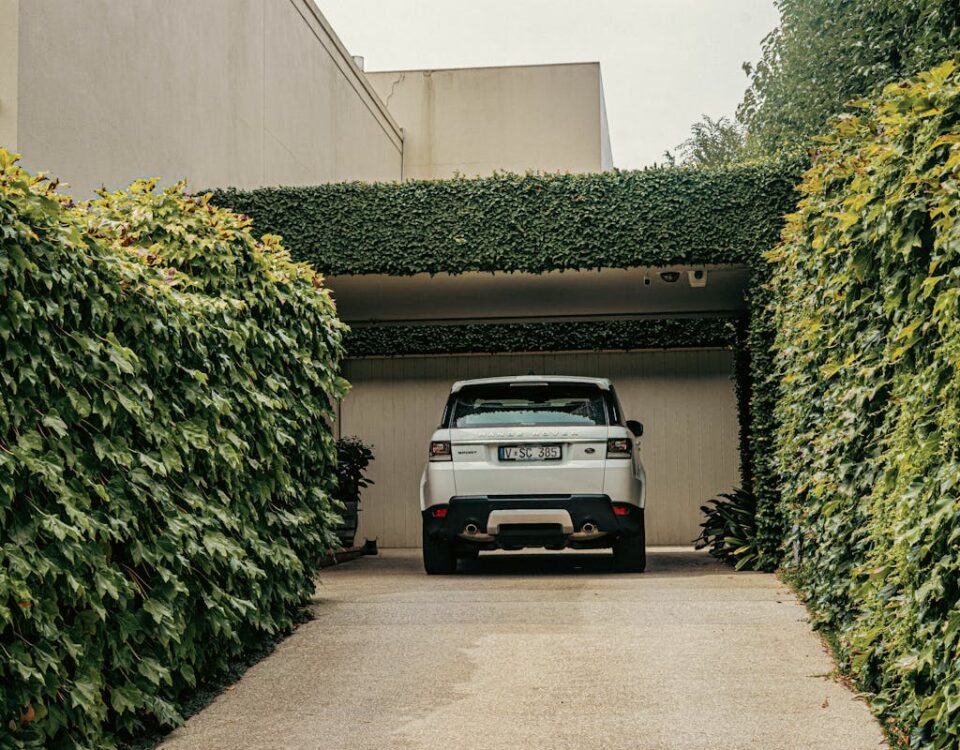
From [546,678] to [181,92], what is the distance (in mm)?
8851

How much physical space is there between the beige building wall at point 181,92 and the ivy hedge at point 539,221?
1.71 metres

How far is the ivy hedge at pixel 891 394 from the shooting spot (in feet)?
11.7

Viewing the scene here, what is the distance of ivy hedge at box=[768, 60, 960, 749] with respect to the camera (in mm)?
3555

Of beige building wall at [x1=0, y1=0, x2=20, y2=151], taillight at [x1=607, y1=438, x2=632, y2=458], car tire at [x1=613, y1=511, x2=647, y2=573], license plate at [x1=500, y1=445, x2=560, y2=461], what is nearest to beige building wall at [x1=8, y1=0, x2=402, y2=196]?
beige building wall at [x1=0, y1=0, x2=20, y2=151]

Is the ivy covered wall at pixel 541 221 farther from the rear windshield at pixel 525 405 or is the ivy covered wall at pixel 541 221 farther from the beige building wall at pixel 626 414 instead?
the beige building wall at pixel 626 414

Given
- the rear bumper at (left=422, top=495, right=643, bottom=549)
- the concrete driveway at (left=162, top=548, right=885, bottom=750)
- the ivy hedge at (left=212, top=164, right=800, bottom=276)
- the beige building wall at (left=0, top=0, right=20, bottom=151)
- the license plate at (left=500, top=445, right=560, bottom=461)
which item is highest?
the beige building wall at (left=0, top=0, right=20, bottom=151)

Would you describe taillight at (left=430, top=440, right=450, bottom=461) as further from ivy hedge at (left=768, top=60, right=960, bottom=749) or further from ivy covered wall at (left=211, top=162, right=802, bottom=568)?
ivy hedge at (left=768, top=60, right=960, bottom=749)

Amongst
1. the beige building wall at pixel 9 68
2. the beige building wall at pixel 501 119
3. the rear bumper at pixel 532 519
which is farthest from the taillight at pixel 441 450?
the beige building wall at pixel 501 119

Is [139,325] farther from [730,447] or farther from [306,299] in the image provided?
[730,447]

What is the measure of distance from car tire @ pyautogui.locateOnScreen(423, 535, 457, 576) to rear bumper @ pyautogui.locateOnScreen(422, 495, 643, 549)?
564 mm

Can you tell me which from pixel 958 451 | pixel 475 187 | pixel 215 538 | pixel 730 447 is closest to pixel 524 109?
pixel 730 447

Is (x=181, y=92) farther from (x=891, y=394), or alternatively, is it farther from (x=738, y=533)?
(x=891, y=394)

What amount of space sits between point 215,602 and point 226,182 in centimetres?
890

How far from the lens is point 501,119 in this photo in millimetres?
25312
